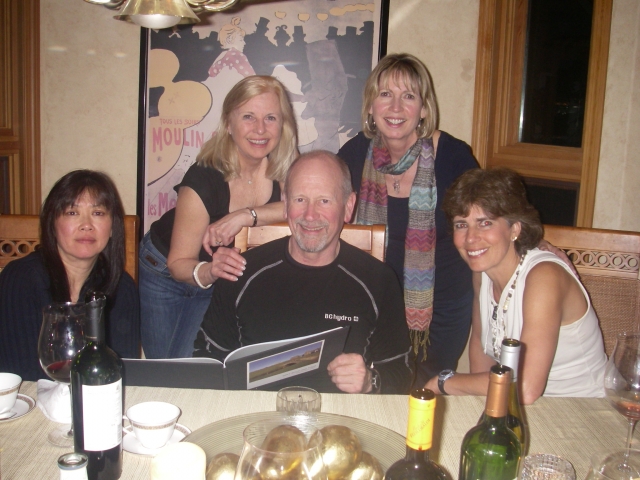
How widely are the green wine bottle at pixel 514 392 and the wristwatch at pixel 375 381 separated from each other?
1.72ft

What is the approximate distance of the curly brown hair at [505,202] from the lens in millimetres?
1745

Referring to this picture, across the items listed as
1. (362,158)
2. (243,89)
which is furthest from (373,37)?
(243,89)

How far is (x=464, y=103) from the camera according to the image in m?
3.01

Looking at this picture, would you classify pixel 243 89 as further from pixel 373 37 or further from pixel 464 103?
pixel 464 103

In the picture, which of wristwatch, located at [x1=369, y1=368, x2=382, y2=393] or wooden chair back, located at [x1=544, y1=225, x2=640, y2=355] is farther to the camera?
wooden chair back, located at [x1=544, y1=225, x2=640, y2=355]

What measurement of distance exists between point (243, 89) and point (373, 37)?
1.06m

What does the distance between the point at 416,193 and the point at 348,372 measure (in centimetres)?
103

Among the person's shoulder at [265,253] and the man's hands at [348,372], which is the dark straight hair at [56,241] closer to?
the person's shoulder at [265,253]

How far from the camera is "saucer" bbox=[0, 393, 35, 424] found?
121 centimetres

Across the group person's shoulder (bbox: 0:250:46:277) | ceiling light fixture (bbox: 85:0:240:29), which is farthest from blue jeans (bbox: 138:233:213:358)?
ceiling light fixture (bbox: 85:0:240:29)

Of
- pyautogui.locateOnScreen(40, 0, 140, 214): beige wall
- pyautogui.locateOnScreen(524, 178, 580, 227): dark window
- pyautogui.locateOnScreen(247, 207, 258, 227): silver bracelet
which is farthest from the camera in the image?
pyautogui.locateOnScreen(40, 0, 140, 214): beige wall

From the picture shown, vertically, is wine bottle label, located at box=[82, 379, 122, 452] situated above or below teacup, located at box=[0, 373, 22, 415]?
above

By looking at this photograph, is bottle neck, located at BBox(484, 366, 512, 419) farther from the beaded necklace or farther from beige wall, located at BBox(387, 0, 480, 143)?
beige wall, located at BBox(387, 0, 480, 143)

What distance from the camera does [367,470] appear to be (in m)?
0.96
